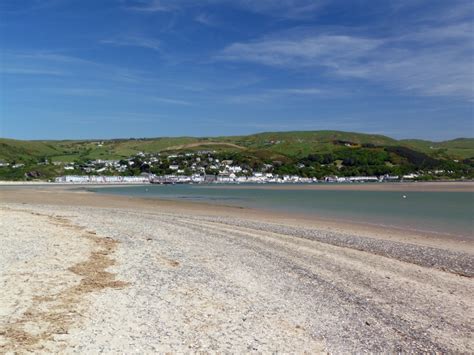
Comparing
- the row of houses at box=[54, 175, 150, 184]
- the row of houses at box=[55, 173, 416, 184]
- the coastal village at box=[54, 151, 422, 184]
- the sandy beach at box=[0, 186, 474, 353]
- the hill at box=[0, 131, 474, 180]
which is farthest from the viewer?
the hill at box=[0, 131, 474, 180]

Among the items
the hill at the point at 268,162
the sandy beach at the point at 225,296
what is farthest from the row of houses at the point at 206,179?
the sandy beach at the point at 225,296

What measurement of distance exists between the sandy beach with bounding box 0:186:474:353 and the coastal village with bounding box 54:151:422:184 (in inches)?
5404

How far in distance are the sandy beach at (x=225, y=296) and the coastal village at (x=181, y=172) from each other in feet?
450

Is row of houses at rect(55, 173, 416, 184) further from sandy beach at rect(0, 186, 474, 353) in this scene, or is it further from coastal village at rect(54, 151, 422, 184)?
sandy beach at rect(0, 186, 474, 353)

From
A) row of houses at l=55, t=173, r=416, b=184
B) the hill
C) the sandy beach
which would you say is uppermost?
the hill

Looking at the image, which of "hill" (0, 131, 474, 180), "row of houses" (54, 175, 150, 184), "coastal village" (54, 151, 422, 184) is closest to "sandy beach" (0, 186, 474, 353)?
"row of houses" (54, 175, 150, 184)

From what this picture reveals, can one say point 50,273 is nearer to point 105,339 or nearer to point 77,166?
point 105,339

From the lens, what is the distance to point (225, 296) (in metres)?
9.26

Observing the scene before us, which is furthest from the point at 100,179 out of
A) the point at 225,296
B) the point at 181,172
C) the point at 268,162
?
the point at 225,296

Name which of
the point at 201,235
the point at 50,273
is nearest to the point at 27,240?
the point at 50,273

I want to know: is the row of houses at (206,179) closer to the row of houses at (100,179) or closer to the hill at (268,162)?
the row of houses at (100,179)

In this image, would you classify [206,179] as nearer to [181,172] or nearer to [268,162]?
[181,172]

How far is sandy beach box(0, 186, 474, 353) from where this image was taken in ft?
22.4

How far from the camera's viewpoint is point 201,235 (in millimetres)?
19156
